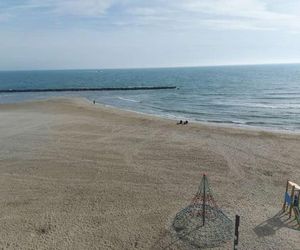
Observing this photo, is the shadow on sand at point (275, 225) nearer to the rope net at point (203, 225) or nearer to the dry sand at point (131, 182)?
the dry sand at point (131, 182)

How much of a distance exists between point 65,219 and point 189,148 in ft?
46.8

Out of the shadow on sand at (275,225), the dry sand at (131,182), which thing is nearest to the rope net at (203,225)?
the dry sand at (131,182)

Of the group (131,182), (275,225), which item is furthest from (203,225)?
(131,182)

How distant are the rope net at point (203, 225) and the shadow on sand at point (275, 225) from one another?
1.27 m

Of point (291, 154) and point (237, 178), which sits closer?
point (237, 178)

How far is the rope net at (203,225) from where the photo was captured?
14.0m

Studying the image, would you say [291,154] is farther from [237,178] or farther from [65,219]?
[65,219]

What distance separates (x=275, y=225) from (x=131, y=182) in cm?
867

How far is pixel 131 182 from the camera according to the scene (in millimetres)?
20469

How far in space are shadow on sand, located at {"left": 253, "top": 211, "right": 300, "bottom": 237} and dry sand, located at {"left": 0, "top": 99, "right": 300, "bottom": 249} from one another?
0.15 ft

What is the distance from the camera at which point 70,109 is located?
5359 cm

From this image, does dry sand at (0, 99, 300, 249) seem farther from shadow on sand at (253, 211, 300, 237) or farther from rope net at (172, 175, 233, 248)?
rope net at (172, 175, 233, 248)

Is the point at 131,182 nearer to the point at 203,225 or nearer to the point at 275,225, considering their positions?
the point at 203,225

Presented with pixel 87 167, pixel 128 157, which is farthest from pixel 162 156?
pixel 87 167
